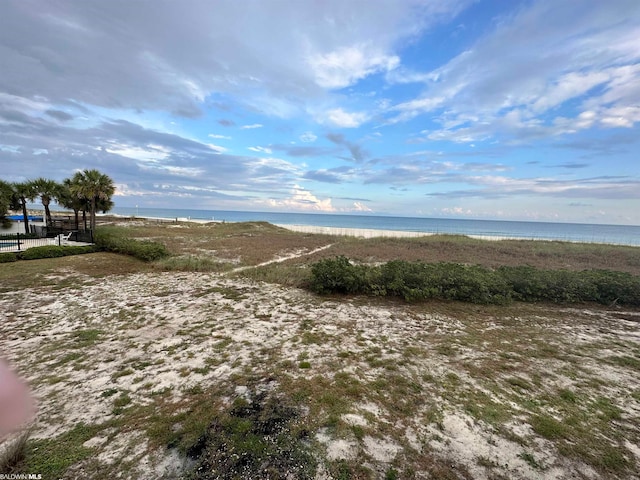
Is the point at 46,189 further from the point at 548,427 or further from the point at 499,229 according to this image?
the point at 499,229

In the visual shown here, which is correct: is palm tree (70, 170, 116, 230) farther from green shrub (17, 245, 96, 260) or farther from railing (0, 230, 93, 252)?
green shrub (17, 245, 96, 260)

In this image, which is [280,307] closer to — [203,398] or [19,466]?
[203,398]

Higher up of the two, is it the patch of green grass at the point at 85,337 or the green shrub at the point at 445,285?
the green shrub at the point at 445,285

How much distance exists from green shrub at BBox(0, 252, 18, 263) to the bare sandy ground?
7.66 metres

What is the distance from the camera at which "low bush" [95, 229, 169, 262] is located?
16.1 metres

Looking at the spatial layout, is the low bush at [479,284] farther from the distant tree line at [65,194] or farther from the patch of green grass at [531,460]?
the distant tree line at [65,194]

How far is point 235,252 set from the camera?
20.5 meters

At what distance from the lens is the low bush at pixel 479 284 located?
9.75 metres

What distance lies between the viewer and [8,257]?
14.1 metres

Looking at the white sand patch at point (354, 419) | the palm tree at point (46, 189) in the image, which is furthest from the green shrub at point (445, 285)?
the palm tree at point (46, 189)

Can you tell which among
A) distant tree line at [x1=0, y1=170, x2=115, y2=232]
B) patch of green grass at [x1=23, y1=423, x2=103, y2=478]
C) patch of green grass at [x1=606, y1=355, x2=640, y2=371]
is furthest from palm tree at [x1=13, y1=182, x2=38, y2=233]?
patch of green grass at [x1=606, y1=355, x2=640, y2=371]

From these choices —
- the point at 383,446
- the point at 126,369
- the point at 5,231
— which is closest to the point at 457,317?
the point at 383,446

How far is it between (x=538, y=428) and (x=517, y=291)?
26.5 feet

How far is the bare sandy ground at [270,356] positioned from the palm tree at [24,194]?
73.9 feet
